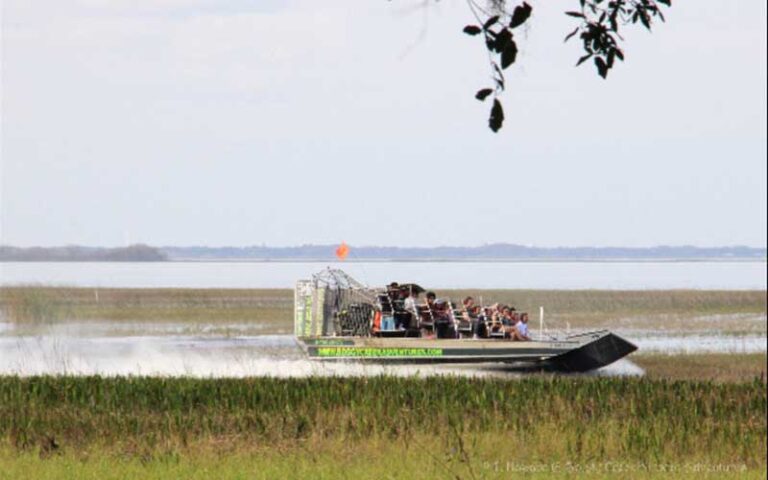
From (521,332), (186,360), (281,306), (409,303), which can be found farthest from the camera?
(281,306)

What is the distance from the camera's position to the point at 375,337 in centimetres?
3058

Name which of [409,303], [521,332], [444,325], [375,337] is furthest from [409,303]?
[521,332]

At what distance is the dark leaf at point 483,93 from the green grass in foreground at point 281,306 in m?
37.9

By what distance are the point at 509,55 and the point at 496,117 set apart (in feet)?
1.29

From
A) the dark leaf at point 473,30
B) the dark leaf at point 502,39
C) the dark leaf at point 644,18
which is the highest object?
the dark leaf at point 644,18

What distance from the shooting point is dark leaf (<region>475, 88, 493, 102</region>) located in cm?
937

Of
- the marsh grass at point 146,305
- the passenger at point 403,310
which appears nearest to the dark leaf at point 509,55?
the passenger at point 403,310

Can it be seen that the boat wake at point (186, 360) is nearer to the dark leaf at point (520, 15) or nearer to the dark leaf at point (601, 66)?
the dark leaf at point (601, 66)

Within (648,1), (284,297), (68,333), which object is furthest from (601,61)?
(284,297)

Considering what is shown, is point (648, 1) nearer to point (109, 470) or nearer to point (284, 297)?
point (109, 470)

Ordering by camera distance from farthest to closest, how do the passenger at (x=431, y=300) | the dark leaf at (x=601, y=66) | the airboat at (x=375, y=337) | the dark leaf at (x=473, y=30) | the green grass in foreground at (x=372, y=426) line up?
the airboat at (x=375, y=337) < the passenger at (x=431, y=300) < the green grass in foreground at (x=372, y=426) < the dark leaf at (x=601, y=66) < the dark leaf at (x=473, y=30)

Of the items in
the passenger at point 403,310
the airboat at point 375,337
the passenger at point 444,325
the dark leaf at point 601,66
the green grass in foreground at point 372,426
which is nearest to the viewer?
the dark leaf at point 601,66

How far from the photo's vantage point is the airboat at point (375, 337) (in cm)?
3005

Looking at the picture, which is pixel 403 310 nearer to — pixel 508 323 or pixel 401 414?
pixel 508 323
